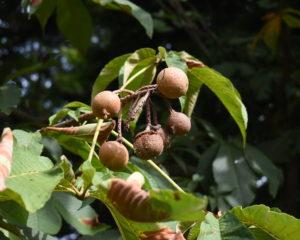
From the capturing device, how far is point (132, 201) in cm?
67

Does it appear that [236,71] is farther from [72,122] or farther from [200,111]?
[72,122]

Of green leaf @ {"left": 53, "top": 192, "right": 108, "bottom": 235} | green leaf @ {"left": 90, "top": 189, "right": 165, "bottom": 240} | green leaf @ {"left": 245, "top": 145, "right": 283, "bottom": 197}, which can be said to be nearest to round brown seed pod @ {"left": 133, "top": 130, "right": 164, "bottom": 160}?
green leaf @ {"left": 90, "top": 189, "right": 165, "bottom": 240}

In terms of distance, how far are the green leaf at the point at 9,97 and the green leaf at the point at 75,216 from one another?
0.27 meters

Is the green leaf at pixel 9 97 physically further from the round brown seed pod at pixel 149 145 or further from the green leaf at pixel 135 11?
the round brown seed pod at pixel 149 145

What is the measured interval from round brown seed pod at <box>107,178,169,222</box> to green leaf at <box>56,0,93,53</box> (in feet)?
3.54

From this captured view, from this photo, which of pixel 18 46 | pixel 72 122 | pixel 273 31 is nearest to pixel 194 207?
pixel 72 122

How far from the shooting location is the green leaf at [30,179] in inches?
27.1

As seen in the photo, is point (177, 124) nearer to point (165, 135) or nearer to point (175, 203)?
point (165, 135)

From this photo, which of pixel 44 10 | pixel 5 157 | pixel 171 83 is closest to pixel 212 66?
pixel 44 10

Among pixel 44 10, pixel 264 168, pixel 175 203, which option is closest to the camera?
pixel 175 203

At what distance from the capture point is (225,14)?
9.22ft

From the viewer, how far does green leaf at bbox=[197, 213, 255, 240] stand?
30.5 inches

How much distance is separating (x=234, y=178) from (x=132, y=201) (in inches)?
39.3

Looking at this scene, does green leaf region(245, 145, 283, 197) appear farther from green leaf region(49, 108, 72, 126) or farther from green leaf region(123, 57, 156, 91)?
green leaf region(49, 108, 72, 126)
